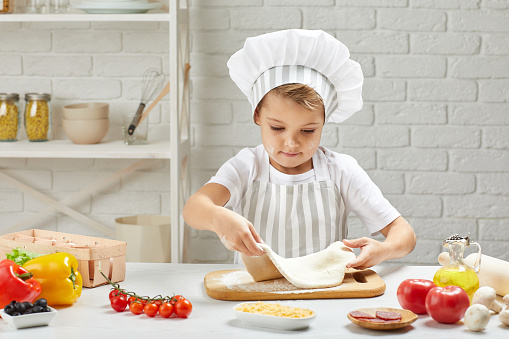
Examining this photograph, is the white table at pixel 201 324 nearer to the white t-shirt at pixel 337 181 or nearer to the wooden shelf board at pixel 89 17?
the white t-shirt at pixel 337 181

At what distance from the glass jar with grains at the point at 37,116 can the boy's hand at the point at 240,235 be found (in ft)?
4.68

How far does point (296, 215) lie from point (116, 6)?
44.8 inches

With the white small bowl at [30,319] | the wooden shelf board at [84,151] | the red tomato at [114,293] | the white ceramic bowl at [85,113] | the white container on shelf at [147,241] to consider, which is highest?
the white ceramic bowl at [85,113]

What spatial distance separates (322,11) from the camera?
2.78 metres

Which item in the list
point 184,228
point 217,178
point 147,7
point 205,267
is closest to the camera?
point 205,267

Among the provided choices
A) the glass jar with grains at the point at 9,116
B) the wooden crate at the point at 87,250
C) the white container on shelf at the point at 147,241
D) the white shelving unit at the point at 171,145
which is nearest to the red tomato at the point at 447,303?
the wooden crate at the point at 87,250

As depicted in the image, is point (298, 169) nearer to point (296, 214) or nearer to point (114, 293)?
point (296, 214)

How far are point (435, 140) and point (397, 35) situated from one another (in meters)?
0.47

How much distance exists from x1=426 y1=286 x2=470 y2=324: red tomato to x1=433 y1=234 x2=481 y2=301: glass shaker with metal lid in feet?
0.28

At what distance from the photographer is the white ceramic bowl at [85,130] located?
8.77 feet

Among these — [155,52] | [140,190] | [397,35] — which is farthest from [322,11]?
[140,190]

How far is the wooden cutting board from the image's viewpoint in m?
1.47

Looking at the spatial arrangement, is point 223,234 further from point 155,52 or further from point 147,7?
point 155,52

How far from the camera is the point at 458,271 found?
1407mm
